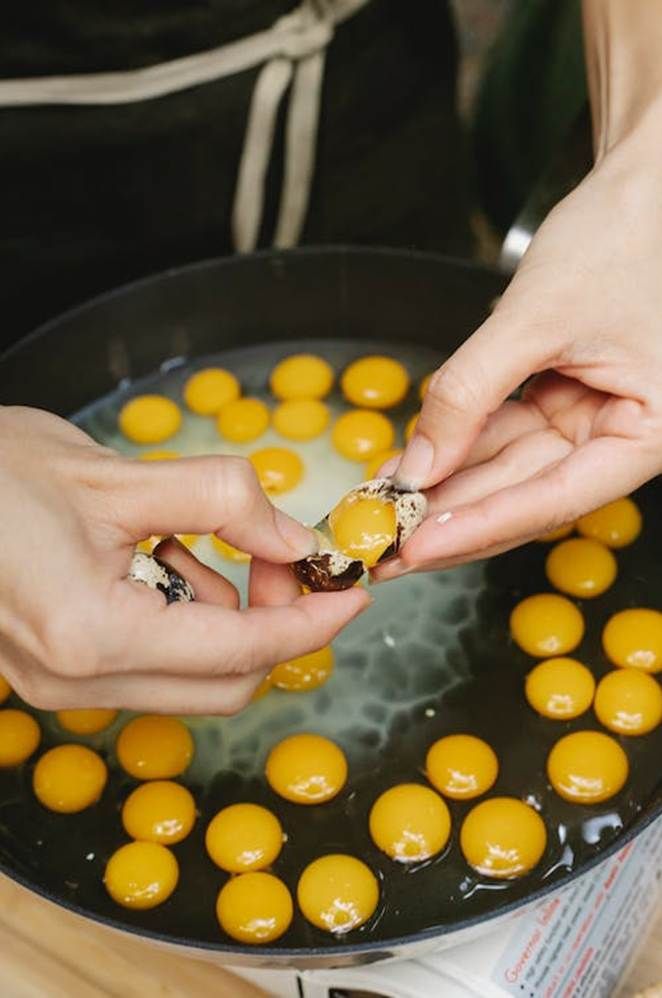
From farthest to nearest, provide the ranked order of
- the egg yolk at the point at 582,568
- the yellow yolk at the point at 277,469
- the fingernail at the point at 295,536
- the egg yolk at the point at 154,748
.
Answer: the yellow yolk at the point at 277,469
the egg yolk at the point at 582,568
the egg yolk at the point at 154,748
the fingernail at the point at 295,536

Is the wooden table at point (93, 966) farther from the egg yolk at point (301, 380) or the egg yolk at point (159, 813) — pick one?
the egg yolk at point (301, 380)

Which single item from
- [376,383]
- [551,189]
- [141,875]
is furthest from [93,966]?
[551,189]

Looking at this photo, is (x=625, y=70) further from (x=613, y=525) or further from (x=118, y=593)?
(x=118, y=593)

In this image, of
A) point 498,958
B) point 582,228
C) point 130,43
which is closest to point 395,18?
point 130,43

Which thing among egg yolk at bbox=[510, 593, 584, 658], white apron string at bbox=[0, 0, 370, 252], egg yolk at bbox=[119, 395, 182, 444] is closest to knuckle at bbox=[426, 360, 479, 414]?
egg yolk at bbox=[510, 593, 584, 658]

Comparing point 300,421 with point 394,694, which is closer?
point 394,694

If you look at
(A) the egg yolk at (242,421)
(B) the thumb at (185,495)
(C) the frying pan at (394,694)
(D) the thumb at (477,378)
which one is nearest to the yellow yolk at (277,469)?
(A) the egg yolk at (242,421)

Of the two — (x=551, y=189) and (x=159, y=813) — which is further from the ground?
(x=551, y=189)
